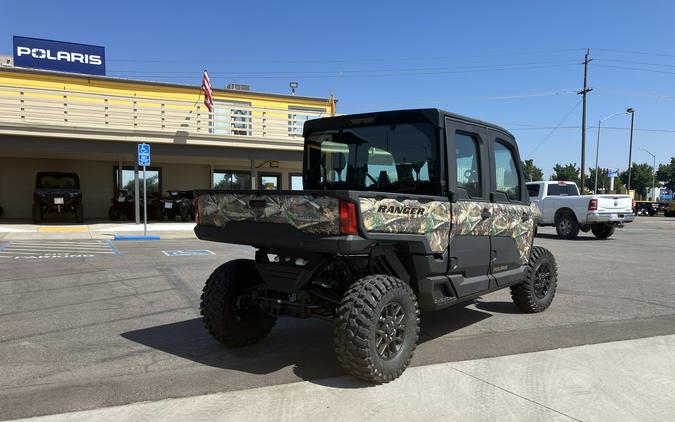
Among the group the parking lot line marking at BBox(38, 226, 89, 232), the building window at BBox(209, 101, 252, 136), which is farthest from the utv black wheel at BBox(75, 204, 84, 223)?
the building window at BBox(209, 101, 252, 136)

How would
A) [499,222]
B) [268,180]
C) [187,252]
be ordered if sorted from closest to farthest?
[499,222] → [187,252] → [268,180]

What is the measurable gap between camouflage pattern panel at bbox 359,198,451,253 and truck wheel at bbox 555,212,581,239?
15.7 meters

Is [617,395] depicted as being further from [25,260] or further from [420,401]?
[25,260]

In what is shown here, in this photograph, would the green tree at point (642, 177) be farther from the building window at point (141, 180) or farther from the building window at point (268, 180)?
the building window at point (141, 180)

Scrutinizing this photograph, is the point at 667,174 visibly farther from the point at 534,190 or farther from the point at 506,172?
the point at 506,172

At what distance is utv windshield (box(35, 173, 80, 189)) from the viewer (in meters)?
20.0

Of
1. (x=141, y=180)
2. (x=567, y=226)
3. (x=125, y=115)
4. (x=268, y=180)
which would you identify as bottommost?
(x=567, y=226)

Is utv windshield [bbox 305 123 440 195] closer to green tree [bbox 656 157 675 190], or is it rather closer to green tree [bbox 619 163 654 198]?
green tree [bbox 656 157 675 190]

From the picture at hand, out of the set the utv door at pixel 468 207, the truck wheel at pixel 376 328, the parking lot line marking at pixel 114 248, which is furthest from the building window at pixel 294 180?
the truck wheel at pixel 376 328

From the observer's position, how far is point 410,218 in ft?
13.2

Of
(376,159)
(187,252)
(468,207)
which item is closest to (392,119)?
(376,159)

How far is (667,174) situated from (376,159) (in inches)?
3827

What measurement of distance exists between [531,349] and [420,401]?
1822 millimetres

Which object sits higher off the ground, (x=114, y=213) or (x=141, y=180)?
(x=141, y=180)
